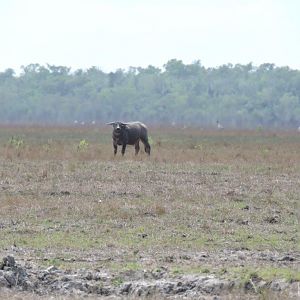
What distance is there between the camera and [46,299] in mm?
11406

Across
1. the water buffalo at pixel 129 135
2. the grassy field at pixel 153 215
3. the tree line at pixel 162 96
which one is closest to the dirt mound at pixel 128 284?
the grassy field at pixel 153 215

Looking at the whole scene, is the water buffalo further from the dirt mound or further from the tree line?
the tree line

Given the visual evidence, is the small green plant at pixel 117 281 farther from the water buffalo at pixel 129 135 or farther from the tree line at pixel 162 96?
the tree line at pixel 162 96

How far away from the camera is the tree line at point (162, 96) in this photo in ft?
456

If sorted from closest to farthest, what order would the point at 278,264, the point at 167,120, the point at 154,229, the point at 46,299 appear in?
the point at 46,299
the point at 278,264
the point at 154,229
the point at 167,120

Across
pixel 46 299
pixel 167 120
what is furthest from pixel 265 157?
pixel 167 120

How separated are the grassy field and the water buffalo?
14.9 ft

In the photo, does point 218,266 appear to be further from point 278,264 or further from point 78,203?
point 78,203

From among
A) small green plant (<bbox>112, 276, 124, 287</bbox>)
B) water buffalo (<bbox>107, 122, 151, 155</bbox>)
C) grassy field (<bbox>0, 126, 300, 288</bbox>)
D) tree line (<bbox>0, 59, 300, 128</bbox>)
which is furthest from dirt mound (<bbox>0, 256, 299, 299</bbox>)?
tree line (<bbox>0, 59, 300, 128</bbox>)

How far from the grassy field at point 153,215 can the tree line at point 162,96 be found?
101772 mm

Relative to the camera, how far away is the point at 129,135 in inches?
1362

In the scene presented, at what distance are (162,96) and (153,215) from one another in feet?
438

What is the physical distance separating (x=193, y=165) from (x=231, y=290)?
1609cm

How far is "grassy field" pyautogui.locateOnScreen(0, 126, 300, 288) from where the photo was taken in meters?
13.9
